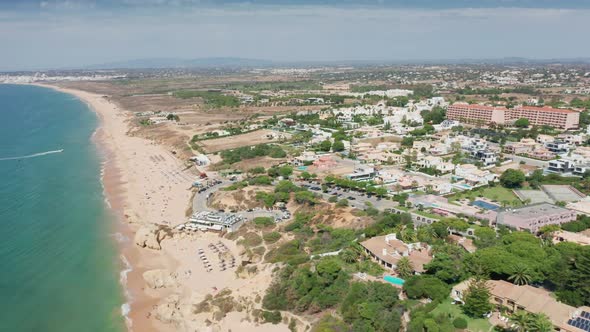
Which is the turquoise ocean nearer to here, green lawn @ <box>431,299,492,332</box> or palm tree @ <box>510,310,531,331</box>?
green lawn @ <box>431,299,492,332</box>

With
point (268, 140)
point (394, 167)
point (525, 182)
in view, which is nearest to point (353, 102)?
point (268, 140)

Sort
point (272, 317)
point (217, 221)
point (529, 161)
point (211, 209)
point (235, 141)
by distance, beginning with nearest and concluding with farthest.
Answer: point (272, 317), point (217, 221), point (211, 209), point (529, 161), point (235, 141)

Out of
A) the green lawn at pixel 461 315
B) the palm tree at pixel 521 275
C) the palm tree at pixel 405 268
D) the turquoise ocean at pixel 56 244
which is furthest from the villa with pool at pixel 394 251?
the turquoise ocean at pixel 56 244

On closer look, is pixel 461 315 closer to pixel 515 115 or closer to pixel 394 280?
pixel 394 280

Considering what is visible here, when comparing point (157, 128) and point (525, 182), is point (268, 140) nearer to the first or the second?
point (157, 128)

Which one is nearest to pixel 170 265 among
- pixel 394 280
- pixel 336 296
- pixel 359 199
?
pixel 336 296

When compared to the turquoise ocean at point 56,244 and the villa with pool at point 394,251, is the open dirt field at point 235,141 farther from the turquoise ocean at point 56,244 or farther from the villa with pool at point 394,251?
the villa with pool at point 394,251
